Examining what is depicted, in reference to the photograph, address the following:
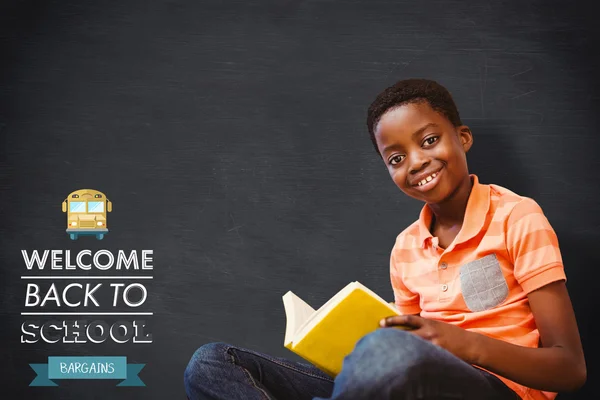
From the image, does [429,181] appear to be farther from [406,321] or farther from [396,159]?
[406,321]

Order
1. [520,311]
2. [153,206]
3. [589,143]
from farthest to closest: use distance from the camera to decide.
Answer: [153,206]
[589,143]
[520,311]

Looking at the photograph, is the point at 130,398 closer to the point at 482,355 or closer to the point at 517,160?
the point at 482,355

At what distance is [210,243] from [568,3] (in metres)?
0.90

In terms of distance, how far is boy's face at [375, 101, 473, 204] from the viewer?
37.8 inches

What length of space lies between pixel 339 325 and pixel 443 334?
146mm

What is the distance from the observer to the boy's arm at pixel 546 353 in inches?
30.8

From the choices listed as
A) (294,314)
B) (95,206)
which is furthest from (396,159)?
(95,206)

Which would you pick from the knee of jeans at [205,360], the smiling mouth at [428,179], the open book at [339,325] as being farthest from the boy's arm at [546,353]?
the knee of jeans at [205,360]

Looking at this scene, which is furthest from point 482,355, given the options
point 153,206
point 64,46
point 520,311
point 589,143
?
point 64,46

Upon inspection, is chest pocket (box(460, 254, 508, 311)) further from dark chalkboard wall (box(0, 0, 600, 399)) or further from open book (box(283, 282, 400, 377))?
dark chalkboard wall (box(0, 0, 600, 399))

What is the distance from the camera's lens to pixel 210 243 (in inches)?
51.1

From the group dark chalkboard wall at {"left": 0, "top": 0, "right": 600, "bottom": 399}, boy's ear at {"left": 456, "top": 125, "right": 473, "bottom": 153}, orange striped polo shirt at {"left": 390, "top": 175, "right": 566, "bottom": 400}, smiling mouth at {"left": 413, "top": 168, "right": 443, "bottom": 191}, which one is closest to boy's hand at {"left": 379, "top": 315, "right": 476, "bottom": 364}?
orange striped polo shirt at {"left": 390, "top": 175, "right": 566, "bottom": 400}

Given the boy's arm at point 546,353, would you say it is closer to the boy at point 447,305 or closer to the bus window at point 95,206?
the boy at point 447,305

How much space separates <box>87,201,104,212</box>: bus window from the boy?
1.58 feet
